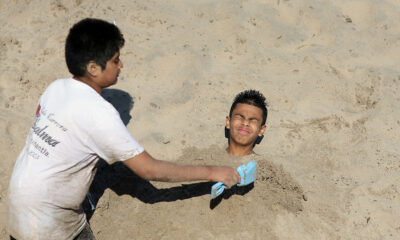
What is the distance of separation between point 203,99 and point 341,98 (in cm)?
122

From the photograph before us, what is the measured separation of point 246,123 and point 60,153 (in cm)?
149

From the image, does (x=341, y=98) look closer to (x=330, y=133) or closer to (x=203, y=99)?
(x=330, y=133)

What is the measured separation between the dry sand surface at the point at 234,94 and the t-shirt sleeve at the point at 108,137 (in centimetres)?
75

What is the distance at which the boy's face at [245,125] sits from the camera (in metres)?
2.91

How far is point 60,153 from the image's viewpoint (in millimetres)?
A: 1857

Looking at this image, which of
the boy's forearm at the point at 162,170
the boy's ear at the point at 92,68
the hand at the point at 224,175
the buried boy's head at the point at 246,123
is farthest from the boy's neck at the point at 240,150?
the boy's ear at the point at 92,68

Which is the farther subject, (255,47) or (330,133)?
(255,47)

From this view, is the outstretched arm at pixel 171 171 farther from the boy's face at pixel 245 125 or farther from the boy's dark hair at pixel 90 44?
the boy's face at pixel 245 125

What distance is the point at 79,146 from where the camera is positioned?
1866 mm

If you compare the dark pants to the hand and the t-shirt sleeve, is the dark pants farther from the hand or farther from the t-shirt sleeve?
the hand

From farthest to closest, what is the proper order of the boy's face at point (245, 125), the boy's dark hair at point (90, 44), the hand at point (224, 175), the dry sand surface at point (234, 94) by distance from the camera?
the boy's face at point (245, 125) → the dry sand surface at point (234, 94) → the hand at point (224, 175) → the boy's dark hair at point (90, 44)

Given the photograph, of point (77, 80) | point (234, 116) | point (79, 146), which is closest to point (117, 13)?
point (234, 116)

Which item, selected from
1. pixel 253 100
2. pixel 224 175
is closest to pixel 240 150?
pixel 253 100

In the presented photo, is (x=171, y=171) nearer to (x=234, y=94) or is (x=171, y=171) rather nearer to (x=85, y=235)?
(x=85, y=235)
